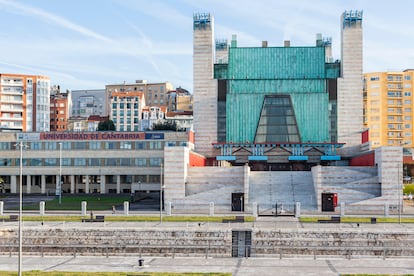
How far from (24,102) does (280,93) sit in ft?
322

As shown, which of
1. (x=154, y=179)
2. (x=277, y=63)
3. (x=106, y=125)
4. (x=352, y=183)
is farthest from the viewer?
(x=106, y=125)

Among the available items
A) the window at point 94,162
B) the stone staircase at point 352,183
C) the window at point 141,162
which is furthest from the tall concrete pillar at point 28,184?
the stone staircase at point 352,183

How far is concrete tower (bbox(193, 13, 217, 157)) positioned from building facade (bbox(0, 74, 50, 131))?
273 feet

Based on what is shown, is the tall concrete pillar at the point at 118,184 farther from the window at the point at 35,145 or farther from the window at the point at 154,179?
the window at the point at 35,145

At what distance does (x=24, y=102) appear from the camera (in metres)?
182

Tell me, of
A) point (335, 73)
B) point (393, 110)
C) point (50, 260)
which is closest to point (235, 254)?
point (50, 260)

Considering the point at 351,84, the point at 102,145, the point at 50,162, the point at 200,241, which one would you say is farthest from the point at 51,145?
the point at 200,241

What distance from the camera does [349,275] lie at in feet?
135

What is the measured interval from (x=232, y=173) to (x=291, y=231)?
3597cm

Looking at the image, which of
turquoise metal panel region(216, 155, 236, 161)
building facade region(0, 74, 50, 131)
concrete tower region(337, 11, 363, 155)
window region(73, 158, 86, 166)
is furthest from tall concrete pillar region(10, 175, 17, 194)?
concrete tower region(337, 11, 363, 155)

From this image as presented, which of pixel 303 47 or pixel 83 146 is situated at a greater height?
pixel 303 47

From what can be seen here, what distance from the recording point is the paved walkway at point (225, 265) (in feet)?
146

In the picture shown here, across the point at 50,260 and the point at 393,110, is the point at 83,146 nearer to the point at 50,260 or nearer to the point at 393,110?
the point at 50,260

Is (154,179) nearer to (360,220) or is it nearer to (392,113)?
(360,220)
